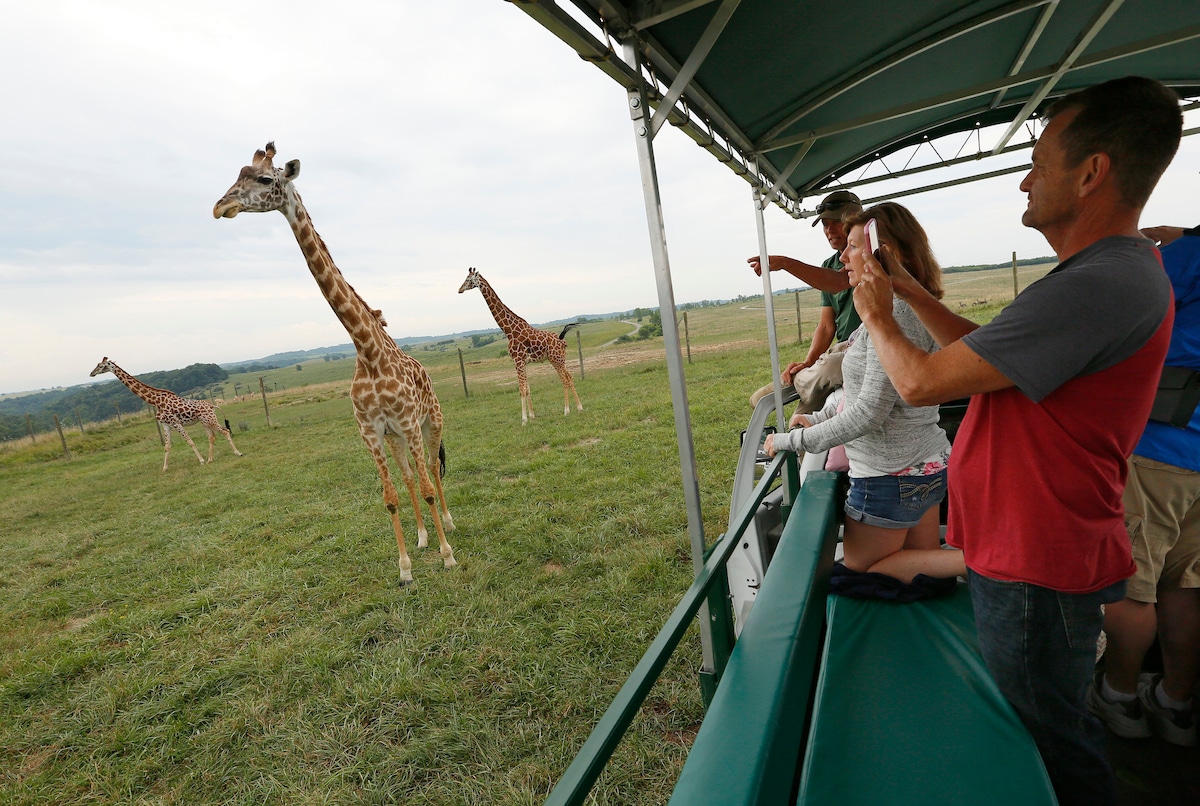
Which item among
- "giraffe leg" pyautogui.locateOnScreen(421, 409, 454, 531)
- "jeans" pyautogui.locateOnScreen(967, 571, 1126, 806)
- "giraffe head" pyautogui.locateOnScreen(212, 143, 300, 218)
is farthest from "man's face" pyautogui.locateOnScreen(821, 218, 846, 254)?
"giraffe leg" pyautogui.locateOnScreen(421, 409, 454, 531)

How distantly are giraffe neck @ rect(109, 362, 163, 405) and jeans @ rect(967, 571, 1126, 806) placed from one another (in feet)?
44.6

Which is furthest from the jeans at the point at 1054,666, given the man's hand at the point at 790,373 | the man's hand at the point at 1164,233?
the man's hand at the point at 790,373

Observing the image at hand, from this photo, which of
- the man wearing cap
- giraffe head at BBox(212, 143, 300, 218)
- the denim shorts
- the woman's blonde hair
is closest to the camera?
the woman's blonde hair

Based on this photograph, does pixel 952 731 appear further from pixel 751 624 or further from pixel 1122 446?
pixel 1122 446

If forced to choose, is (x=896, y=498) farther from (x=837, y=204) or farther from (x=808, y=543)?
(x=837, y=204)

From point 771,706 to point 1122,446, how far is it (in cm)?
81

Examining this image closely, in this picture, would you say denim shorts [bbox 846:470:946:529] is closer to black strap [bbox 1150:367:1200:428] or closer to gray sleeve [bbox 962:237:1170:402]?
black strap [bbox 1150:367:1200:428]

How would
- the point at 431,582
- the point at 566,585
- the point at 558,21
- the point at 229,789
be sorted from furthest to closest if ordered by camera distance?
the point at 431,582 → the point at 566,585 → the point at 229,789 → the point at 558,21

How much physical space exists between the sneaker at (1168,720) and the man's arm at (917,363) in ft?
4.98

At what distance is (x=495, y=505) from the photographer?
5.33m

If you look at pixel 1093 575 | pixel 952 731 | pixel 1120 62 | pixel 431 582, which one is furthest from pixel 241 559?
pixel 1120 62

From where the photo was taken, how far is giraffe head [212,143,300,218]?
3.28 m

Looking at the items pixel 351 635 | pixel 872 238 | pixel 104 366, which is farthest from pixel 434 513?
pixel 104 366

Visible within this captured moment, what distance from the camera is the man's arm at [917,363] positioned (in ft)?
3.05
